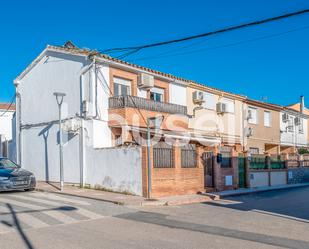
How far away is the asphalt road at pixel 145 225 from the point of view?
Result: 7578 mm

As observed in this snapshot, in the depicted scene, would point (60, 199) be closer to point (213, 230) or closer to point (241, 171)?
point (213, 230)

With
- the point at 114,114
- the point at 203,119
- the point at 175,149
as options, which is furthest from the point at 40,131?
the point at 203,119

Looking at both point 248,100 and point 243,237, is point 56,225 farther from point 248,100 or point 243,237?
point 248,100

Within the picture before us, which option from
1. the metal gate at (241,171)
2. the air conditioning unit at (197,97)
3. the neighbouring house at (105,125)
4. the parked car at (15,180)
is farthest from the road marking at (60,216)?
the air conditioning unit at (197,97)

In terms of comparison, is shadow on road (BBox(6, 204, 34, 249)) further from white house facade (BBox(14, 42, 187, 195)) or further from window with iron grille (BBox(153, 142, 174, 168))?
window with iron grille (BBox(153, 142, 174, 168))

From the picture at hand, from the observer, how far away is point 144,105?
2052 cm

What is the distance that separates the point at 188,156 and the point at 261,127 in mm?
17434

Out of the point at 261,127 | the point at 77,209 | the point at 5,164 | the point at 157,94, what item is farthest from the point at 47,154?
the point at 261,127

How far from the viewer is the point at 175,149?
54.6 ft

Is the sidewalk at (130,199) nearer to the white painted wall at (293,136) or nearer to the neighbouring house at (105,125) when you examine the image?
the neighbouring house at (105,125)

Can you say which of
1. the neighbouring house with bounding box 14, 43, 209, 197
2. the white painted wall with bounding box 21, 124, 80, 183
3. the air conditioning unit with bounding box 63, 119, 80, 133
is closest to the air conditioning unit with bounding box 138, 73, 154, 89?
the neighbouring house with bounding box 14, 43, 209, 197

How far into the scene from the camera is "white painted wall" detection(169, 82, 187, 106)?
2390 cm

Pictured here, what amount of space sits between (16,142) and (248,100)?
61.8 ft

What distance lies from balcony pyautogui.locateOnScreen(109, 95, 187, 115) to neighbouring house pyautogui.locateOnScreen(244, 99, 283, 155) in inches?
376
